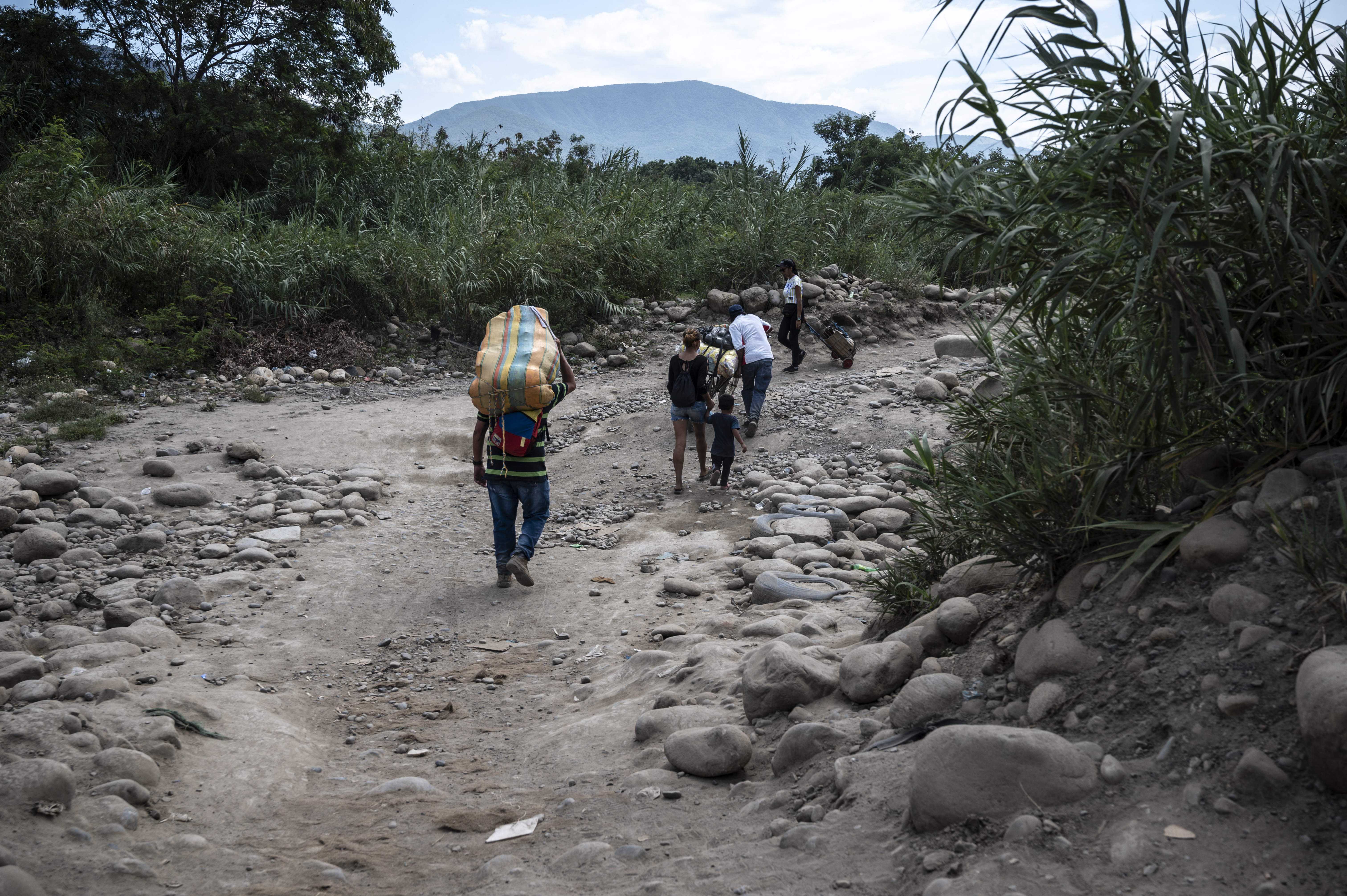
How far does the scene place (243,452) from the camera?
315 inches

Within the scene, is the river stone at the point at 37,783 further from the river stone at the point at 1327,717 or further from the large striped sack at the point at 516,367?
the river stone at the point at 1327,717

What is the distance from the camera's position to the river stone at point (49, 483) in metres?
6.69

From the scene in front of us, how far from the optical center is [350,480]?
7.89 meters

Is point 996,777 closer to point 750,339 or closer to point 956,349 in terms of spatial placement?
point 750,339

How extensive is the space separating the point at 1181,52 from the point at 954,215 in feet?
2.66

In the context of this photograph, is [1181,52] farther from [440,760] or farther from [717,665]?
[440,760]

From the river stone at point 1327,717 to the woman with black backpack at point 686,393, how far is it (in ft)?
20.7

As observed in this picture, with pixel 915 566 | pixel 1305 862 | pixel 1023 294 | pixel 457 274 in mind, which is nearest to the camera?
pixel 1305 862

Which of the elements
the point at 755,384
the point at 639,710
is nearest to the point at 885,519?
the point at 755,384

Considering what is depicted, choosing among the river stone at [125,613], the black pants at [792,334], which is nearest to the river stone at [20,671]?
the river stone at [125,613]

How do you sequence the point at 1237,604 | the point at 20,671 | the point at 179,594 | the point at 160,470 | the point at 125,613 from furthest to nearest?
1. the point at 160,470
2. the point at 179,594
3. the point at 125,613
4. the point at 20,671
5. the point at 1237,604

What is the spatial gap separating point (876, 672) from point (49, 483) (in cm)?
643

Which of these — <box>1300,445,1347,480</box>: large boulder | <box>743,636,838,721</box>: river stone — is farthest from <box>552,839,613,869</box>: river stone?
<box>1300,445,1347,480</box>: large boulder

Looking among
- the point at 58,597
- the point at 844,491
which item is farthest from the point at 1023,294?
the point at 58,597
